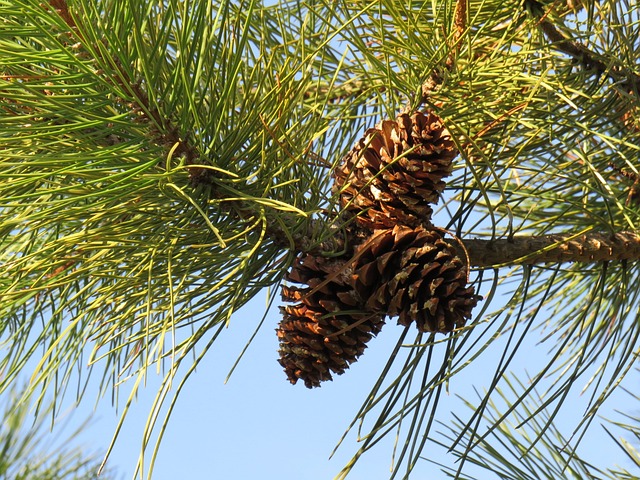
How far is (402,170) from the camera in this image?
72 centimetres

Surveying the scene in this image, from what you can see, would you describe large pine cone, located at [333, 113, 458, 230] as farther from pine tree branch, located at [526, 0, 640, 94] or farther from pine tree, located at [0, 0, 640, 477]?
pine tree branch, located at [526, 0, 640, 94]

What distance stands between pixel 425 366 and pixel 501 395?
33cm

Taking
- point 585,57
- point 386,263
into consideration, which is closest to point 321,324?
point 386,263

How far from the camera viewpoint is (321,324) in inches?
28.8

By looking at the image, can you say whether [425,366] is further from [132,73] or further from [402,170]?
[132,73]

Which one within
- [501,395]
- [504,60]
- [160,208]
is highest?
[504,60]

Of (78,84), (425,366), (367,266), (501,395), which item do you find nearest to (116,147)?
(78,84)

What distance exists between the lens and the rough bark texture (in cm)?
78

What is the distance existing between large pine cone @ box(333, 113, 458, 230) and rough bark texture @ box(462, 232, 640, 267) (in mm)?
78

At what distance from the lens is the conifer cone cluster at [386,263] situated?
0.70 metres

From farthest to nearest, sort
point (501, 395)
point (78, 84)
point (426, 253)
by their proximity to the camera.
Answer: point (501, 395) → point (426, 253) → point (78, 84)

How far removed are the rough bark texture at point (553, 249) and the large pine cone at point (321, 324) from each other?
118mm

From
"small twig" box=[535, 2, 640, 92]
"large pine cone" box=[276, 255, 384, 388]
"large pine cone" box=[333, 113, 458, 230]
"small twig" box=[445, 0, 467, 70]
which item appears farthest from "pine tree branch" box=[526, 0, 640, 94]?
"large pine cone" box=[276, 255, 384, 388]

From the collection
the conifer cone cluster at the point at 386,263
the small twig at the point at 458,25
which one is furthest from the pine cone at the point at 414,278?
the small twig at the point at 458,25
